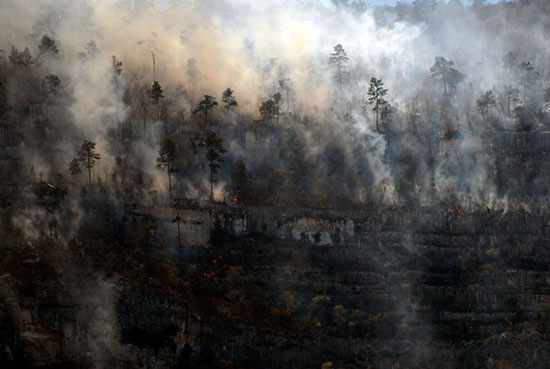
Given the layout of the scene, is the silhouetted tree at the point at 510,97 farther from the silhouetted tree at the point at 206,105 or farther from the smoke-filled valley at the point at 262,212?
the silhouetted tree at the point at 206,105

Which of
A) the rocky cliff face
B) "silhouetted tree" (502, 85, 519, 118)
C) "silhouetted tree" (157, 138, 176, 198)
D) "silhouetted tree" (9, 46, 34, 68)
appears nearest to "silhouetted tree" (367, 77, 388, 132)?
"silhouetted tree" (502, 85, 519, 118)

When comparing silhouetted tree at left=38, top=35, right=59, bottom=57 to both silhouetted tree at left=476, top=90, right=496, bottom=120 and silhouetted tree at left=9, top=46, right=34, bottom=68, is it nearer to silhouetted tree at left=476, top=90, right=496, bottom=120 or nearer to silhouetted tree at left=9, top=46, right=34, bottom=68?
silhouetted tree at left=9, top=46, right=34, bottom=68

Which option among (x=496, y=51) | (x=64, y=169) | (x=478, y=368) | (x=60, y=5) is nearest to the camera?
(x=478, y=368)

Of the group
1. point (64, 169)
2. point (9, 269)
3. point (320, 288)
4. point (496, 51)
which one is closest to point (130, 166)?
point (64, 169)

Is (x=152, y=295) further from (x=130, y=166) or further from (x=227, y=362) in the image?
(x=130, y=166)

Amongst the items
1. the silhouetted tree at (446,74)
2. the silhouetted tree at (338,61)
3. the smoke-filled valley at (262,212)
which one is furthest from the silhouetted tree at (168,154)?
the silhouetted tree at (446,74)
